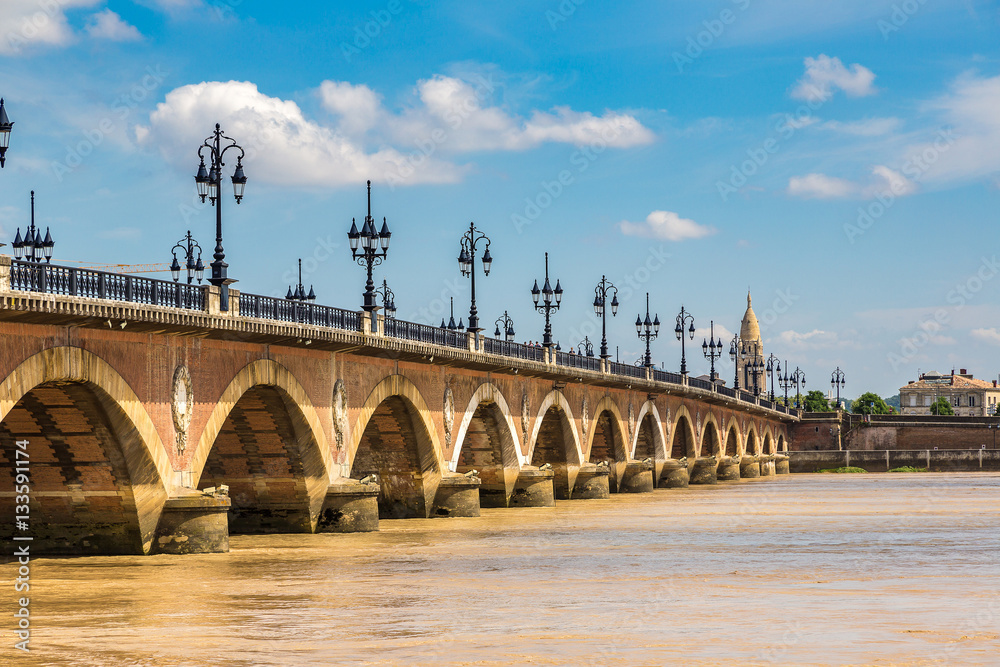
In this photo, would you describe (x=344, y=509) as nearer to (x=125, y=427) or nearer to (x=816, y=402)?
(x=125, y=427)

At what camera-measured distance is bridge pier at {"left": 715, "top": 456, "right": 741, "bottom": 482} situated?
7881cm

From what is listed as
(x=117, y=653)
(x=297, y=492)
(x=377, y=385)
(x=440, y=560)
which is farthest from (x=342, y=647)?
(x=377, y=385)

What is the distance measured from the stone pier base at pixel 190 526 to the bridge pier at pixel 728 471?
56.0 metres

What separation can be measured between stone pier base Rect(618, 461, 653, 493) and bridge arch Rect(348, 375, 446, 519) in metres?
20.8

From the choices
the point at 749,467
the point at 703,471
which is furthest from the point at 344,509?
the point at 749,467

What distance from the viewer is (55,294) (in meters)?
21.0

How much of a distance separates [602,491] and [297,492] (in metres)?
22.2

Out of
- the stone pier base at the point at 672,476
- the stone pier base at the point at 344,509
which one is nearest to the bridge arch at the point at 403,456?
the stone pier base at the point at 344,509

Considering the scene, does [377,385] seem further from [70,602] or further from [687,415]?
[687,415]

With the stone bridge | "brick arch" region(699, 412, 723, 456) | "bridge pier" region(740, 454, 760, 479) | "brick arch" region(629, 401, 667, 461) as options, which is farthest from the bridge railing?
"bridge pier" region(740, 454, 760, 479)

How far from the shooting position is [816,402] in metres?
181

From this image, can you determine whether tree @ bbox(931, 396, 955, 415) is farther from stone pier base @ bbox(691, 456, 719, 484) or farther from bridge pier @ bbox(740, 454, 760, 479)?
stone pier base @ bbox(691, 456, 719, 484)

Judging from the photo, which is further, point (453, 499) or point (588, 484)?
point (588, 484)

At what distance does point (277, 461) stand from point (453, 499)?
8.04 m
